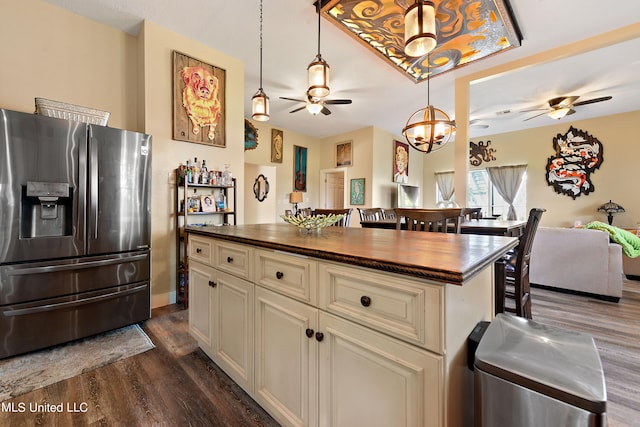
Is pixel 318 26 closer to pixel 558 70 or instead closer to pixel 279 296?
pixel 279 296

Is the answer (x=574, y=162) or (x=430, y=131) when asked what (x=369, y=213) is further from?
(x=574, y=162)

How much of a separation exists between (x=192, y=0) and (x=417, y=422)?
3531 millimetres

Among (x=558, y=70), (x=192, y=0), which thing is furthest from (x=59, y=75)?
(x=558, y=70)

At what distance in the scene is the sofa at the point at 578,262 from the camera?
2.98 meters

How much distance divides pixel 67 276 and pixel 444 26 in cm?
421

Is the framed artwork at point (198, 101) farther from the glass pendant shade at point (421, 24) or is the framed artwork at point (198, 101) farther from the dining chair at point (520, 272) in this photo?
the dining chair at point (520, 272)

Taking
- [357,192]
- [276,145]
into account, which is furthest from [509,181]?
[276,145]

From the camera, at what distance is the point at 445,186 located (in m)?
8.11

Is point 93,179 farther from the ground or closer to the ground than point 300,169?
closer to the ground

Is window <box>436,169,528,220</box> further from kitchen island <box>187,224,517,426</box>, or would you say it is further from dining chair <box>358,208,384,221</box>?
kitchen island <box>187,224,517,426</box>

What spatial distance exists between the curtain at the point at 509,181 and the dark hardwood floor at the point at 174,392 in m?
5.24

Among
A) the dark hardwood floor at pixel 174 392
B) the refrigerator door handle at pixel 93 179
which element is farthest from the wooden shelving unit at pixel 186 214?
the refrigerator door handle at pixel 93 179

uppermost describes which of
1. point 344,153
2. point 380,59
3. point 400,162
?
point 380,59

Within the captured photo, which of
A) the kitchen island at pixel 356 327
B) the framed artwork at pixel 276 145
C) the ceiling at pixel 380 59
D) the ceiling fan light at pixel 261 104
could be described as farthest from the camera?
the framed artwork at pixel 276 145
